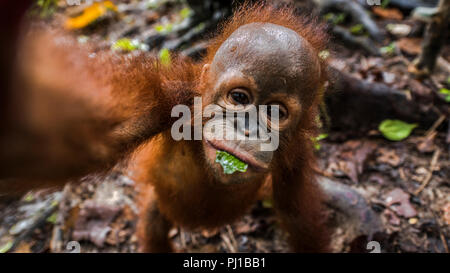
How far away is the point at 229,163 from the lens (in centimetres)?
170

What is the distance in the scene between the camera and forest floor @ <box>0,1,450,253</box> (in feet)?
9.40

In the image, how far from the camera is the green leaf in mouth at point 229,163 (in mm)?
1670

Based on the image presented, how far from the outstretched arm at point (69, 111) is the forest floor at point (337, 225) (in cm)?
128

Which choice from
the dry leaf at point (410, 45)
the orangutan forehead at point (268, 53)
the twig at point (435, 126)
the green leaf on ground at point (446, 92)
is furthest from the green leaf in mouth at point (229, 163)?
the dry leaf at point (410, 45)

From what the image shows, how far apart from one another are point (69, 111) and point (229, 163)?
805 millimetres

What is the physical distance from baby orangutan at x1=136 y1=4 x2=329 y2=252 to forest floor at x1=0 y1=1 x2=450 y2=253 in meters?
0.36

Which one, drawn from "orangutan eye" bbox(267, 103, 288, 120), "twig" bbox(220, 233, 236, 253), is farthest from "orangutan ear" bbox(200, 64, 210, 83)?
"twig" bbox(220, 233, 236, 253)

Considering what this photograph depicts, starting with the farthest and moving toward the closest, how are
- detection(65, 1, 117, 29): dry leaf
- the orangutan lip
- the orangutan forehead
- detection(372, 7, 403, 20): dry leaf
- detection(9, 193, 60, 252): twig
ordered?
detection(65, 1, 117, 29): dry leaf, detection(372, 7, 403, 20): dry leaf, detection(9, 193, 60, 252): twig, the orangutan forehead, the orangutan lip

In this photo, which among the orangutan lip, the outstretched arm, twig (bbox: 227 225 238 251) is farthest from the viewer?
twig (bbox: 227 225 238 251)

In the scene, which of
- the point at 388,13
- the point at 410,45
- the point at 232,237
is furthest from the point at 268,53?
the point at 388,13

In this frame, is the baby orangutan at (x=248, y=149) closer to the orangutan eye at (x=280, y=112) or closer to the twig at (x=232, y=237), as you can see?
the orangutan eye at (x=280, y=112)

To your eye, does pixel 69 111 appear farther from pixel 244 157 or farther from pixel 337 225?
pixel 337 225

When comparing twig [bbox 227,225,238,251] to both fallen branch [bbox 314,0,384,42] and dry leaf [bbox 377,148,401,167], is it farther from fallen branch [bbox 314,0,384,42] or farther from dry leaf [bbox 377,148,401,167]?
fallen branch [bbox 314,0,384,42]
